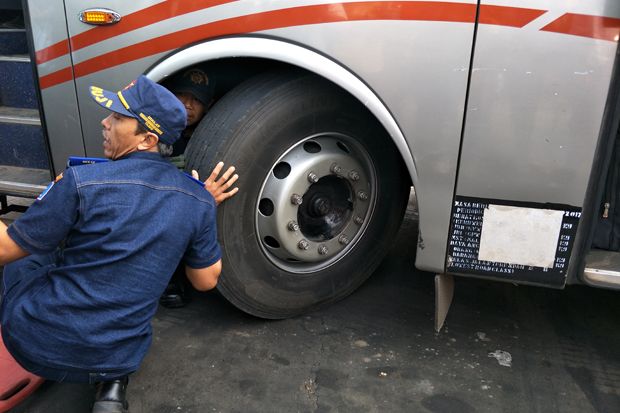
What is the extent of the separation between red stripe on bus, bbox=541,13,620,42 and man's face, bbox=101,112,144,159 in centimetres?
148

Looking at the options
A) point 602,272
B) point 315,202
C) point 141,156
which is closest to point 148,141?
point 141,156

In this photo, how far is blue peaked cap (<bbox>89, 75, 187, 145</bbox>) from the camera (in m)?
1.92

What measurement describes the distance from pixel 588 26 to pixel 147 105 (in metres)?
1.52

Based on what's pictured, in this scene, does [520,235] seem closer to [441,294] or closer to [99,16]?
[441,294]

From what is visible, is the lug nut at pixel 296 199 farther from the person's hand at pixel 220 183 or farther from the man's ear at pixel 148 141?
the man's ear at pixel 148 141

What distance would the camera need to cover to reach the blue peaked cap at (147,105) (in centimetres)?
192

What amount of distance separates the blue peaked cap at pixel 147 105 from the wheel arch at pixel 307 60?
1.39 feet

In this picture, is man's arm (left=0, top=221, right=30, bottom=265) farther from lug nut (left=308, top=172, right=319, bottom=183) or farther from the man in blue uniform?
lug nut (left=308, top=172, right=319, bottom=183)

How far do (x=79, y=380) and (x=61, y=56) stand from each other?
1408 millimetres

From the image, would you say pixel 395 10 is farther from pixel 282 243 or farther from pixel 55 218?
pixel 55 218

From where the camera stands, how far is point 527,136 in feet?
7.07

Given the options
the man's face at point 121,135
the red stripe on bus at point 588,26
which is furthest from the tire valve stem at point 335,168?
the red stripe on bus at point 588,26

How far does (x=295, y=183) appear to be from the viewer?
2.52 metres

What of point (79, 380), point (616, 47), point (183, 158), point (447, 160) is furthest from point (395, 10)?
point (79, 380)
